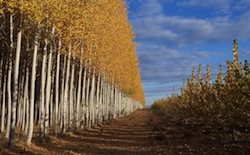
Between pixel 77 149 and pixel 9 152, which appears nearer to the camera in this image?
pixel 9 152

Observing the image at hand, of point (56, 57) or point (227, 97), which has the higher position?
point (56, 57)

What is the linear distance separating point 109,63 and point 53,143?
13.8m

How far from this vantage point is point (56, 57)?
78.9ft

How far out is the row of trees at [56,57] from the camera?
1351 cm

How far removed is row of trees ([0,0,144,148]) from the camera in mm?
13508

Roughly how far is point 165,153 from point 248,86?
14.6 ft

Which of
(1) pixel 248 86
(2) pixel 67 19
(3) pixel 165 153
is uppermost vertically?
(2) pixel 67 19

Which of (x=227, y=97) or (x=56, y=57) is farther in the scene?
(x=56, y=57)

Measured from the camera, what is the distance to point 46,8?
43.9 feet

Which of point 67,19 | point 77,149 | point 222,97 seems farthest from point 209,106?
point 67,19

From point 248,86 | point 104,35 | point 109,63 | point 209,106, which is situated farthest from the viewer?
point 109,63

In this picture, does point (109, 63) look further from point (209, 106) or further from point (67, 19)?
point (67, 19)

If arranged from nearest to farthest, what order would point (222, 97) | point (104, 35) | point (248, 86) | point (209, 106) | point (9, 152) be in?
point (9, 152) → point (248, 86) → point (222, 97) → point (209, 106) → point (104, 35)

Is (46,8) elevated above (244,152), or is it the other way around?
(46,8)
